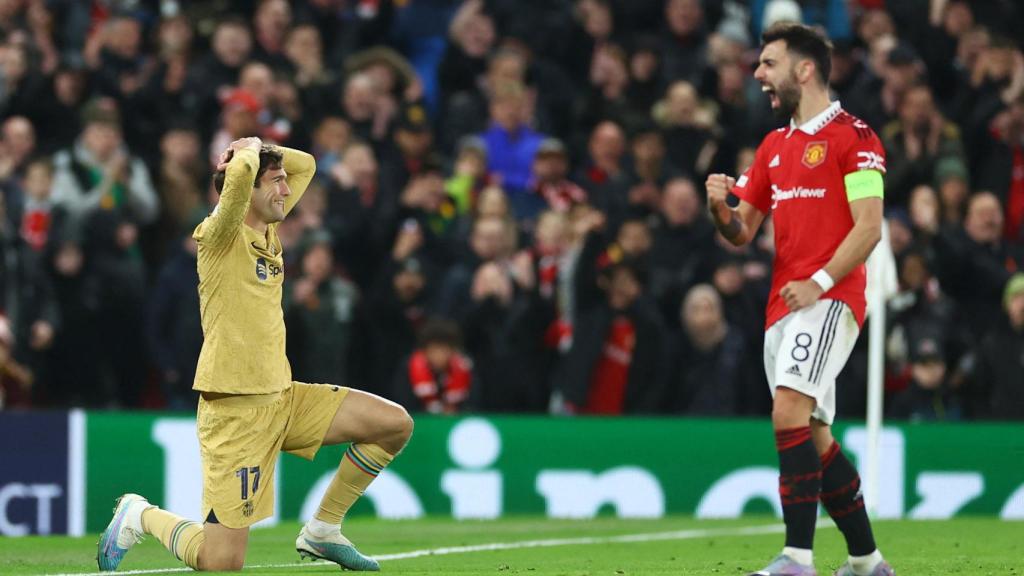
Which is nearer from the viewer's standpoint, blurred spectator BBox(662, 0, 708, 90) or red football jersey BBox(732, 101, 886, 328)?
red football jersey BBox(732, 101, 886, 328)

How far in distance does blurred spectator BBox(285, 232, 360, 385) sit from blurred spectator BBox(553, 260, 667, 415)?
5.96 ft

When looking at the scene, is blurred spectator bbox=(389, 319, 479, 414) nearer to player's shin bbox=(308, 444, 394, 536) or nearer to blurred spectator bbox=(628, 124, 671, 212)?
blurred spectator bbox=(628, 124, 671, 212)

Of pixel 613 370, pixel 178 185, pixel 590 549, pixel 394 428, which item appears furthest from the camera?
pixel 178 185

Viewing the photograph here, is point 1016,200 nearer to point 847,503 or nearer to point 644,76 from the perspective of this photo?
point 644,76

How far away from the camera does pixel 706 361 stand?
14.8 metres

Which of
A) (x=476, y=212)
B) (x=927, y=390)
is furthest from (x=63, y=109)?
(x=927, y=390)

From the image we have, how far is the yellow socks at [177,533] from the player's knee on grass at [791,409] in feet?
8.87

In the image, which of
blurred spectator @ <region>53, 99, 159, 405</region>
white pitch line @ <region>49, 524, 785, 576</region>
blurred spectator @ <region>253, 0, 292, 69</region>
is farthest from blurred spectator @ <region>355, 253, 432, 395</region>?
white pitch line @ <region>49, 524, 785, 576</region>

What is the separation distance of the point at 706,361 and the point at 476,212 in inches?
92.3

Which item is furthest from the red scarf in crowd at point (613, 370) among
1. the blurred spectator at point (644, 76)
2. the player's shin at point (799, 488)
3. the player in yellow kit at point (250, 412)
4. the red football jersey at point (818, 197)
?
the player's shin at point (799, 488)

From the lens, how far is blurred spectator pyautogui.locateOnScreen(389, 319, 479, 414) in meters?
14.1

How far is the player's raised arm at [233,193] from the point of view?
803 centimetres

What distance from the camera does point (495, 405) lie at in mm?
14867

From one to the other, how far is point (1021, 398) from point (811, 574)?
766 cm
